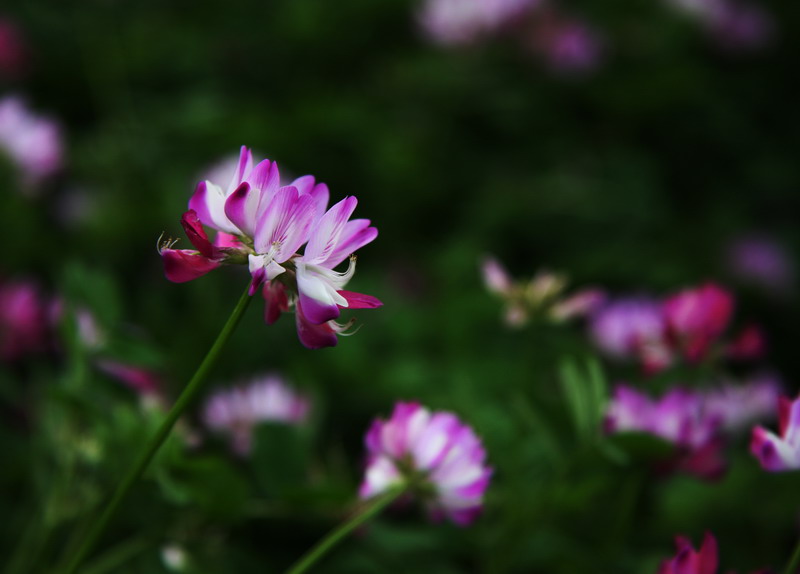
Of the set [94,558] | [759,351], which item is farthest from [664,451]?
[94,558]

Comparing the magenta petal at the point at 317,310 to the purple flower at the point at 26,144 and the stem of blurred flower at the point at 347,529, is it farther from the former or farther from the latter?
the purple flower at the point at 26,144

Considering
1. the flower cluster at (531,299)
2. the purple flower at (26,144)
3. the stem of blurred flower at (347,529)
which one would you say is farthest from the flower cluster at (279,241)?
the purple flower at (26,144)

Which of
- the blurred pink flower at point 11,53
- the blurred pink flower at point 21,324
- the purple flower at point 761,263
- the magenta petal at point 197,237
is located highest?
the blurred pink flower at point 11,53

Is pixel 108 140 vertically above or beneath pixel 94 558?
above

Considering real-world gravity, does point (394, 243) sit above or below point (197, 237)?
above

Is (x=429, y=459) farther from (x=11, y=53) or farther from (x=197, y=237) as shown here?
(x=11, y=53)

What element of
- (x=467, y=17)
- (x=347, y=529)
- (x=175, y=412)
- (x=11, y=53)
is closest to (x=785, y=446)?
(x=347, y=529)

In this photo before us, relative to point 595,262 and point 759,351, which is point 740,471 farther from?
point 595,262
